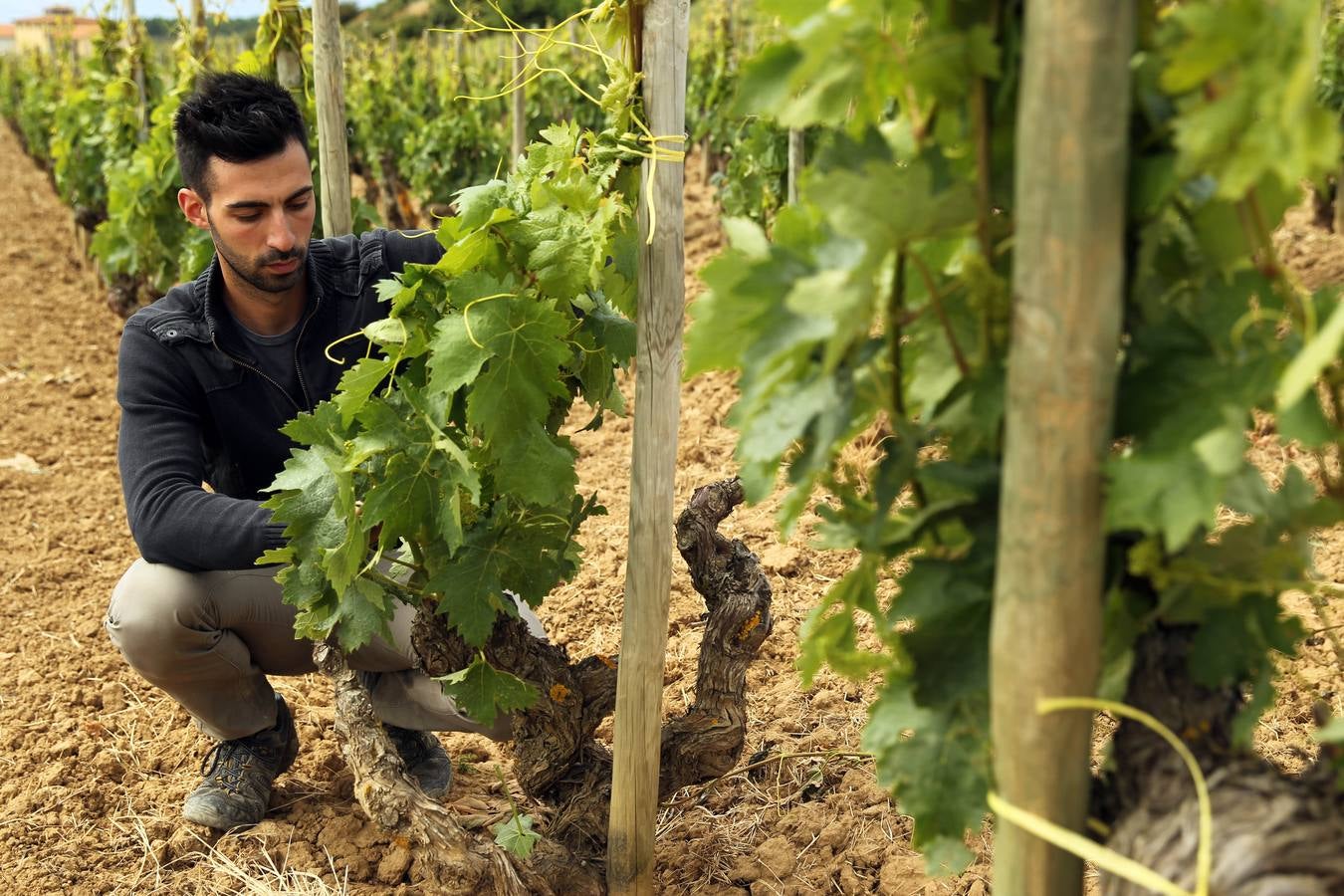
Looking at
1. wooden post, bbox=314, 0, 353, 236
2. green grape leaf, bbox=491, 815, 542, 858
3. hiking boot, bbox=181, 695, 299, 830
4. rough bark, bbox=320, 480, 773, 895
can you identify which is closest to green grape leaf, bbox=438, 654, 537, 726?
rough bark, bbox=320, 480, 773, 895

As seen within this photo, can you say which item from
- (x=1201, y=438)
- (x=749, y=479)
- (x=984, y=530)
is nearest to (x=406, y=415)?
(x=749, y=479)

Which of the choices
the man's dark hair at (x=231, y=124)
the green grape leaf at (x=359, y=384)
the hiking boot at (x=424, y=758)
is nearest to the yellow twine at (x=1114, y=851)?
the green grape leaf at (x=359, y=384)

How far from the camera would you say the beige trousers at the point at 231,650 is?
2932 millimetres

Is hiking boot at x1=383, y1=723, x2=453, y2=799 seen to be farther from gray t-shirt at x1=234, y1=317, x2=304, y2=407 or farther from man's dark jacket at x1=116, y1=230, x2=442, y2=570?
gray t-shirt at x1=234, y1=317, x2=304, y2=407

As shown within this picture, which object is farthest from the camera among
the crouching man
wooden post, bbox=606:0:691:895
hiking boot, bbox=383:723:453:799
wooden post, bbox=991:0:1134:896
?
hiking boot, bbox=383:723:453:799

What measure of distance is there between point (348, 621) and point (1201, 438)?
176cm

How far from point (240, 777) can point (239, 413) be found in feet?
3.05

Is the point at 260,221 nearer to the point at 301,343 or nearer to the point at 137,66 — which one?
the point at 301,343

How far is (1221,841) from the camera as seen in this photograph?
3.84ft

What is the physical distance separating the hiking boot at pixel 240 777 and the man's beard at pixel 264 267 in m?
1.13

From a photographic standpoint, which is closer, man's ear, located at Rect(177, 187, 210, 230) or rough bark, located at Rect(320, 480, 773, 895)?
rough bark, located at Rect(320, 480, 773, 895)

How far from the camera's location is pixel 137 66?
792 centimetres

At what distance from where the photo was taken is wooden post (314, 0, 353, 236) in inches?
135

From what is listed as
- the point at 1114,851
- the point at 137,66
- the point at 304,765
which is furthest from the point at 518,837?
the point at 137,66
